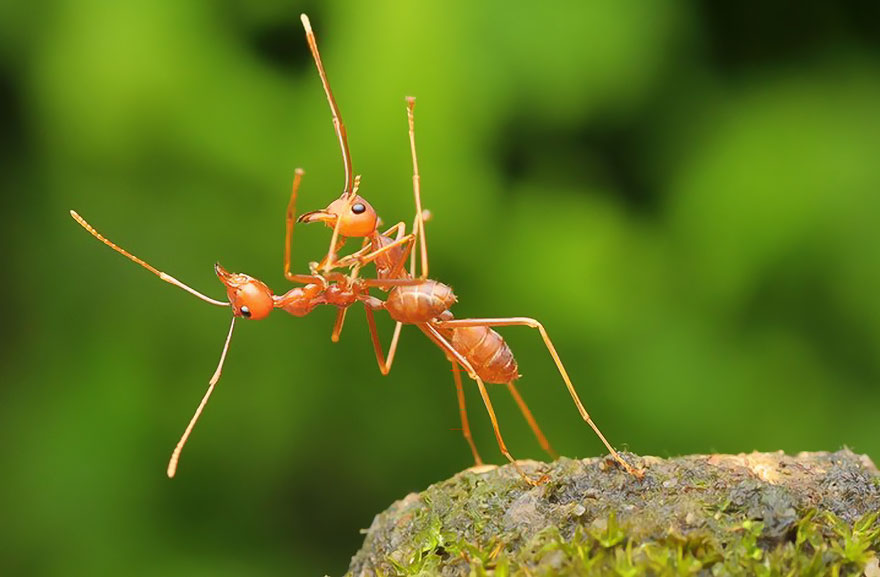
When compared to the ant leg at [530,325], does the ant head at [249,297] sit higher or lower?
higher

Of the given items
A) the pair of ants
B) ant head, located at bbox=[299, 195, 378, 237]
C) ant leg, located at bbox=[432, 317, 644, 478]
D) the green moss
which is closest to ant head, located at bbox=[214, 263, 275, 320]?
the pair of ants

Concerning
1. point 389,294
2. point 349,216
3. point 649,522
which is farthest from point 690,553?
point 349,216

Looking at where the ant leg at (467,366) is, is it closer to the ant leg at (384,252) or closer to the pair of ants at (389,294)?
the pair of ants at (389,294)

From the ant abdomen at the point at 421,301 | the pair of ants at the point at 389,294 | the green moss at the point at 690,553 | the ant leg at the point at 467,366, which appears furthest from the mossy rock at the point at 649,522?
the ant abdomen at the point at 421,301

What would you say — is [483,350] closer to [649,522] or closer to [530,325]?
[530,325]

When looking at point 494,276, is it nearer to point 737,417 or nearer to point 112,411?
point 737,417

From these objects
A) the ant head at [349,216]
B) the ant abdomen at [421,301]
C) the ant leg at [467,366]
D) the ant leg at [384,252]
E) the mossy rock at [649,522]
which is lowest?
the mossy rock at [649,522]
